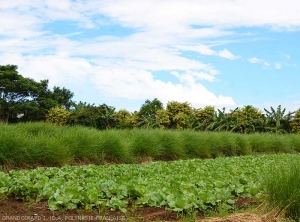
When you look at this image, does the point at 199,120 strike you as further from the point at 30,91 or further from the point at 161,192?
the point at 161,192

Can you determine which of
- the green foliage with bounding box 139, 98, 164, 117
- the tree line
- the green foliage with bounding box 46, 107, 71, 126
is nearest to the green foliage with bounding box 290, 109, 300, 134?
the tree line

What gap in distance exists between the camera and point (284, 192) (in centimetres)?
516

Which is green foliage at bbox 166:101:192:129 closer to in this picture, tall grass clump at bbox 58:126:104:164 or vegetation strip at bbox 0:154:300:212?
tall grass clump at bbox 58:126:104:164

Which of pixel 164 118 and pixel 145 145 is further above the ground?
pixel 164 118

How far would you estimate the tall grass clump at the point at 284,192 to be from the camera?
5156 millimetres

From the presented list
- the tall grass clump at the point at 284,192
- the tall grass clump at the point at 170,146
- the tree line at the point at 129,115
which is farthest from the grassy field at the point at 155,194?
the tree line at the point at 129,115

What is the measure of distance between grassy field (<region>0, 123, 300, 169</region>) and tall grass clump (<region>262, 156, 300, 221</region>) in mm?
6531

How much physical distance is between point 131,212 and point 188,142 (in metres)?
11.4

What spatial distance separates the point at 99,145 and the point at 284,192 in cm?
795

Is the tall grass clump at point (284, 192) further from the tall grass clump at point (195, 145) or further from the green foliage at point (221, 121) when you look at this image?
the green foliage at point (221, 121)

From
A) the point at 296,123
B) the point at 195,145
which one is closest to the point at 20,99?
the point at 296,123

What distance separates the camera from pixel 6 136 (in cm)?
998

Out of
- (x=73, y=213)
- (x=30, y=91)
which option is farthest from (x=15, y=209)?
(x=30, y=91)

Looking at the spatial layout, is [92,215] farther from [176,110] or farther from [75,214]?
[176,110]
